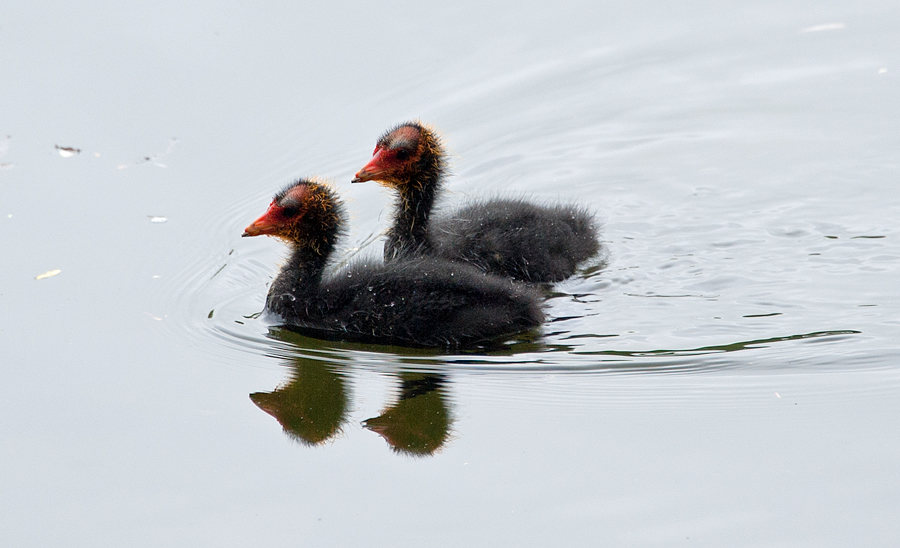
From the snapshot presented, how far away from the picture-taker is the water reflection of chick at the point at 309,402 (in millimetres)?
5102

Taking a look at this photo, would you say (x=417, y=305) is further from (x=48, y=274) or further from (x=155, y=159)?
(x=155, y=159)

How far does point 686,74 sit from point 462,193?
108 inches

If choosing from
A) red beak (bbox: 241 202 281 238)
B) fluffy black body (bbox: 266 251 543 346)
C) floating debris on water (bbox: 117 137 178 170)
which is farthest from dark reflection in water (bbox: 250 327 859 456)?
floating debris on water (bbox: 117 137 178 170)

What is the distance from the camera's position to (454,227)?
266 inches

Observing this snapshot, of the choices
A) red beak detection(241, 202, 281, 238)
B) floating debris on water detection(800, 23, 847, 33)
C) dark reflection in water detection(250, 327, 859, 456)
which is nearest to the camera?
dark reflection in water detection(250, 327, 859, 456)

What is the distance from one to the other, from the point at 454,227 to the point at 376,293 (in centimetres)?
96

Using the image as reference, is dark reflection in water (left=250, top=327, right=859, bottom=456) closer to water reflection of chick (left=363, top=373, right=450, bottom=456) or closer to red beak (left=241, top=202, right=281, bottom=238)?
water reflection of chick (left=363, top=373, right=450, bottom=456)

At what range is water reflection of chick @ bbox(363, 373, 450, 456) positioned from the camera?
4.92 meters

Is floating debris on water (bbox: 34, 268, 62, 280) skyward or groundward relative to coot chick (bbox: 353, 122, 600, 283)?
groundward

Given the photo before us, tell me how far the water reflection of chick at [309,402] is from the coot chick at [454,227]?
3.83 ft

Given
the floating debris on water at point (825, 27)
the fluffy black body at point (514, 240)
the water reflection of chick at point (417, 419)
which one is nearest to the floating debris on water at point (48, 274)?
the fluffy black body at point (514, 240)

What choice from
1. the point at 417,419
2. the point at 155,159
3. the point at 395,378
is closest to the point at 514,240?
the point at 395,378

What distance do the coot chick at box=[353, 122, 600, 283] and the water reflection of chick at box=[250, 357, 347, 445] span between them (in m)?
1.17

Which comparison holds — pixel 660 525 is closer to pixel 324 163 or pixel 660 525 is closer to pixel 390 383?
pixel 390 383
